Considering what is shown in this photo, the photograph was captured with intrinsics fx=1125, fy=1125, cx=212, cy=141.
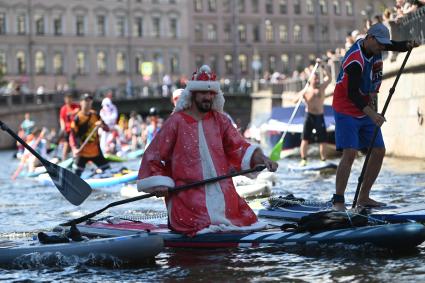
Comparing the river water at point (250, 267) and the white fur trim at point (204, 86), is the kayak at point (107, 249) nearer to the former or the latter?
the river water at point (250, 267)

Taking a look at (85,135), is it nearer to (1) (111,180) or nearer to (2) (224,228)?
(1) (111,180)

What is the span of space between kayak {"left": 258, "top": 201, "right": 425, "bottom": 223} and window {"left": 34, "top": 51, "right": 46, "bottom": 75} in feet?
273

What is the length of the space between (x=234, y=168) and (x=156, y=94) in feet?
219

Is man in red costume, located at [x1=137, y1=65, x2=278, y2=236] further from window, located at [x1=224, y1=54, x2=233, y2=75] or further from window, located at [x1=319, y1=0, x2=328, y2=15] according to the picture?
window, located at [x1=319, y1=0, x2=328, y2=15]

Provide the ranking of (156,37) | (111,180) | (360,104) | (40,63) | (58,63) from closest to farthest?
(360,104) → (111,180) → (40,63) → (58,63) → (156,37)

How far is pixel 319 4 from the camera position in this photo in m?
110

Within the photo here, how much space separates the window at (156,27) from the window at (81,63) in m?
8.11

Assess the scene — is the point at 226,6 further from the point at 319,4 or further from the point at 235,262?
the point at 235,262

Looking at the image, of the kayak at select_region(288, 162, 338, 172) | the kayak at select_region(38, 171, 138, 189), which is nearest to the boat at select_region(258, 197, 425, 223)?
the kayak at select_region(38, 171, 138, 189)

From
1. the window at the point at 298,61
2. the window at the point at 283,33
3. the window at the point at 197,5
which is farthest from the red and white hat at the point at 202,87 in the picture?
the window at the point at 283,33

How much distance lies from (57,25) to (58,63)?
3468 millimetres

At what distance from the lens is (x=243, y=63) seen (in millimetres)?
105812

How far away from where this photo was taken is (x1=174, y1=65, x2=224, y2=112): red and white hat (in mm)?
8938

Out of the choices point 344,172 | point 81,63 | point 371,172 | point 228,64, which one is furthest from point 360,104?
point 228,64
